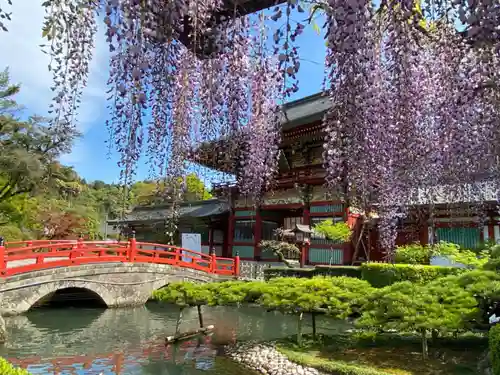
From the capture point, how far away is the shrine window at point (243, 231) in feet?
57.9

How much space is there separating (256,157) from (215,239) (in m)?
15.1

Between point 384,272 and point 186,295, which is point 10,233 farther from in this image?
point 384,272

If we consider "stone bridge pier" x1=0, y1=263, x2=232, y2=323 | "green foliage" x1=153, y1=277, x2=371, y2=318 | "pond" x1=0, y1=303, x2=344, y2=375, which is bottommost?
"pond" x1=0, y1=303, x2=344, y2=375

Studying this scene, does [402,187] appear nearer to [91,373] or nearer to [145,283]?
[91,373]

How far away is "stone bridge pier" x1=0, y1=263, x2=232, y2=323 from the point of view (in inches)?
449

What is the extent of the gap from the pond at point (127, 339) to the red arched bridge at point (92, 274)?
518 mm

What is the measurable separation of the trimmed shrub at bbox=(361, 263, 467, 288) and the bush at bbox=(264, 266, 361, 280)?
688 mm

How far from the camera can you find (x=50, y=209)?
2150 centimetres

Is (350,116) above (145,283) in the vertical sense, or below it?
above

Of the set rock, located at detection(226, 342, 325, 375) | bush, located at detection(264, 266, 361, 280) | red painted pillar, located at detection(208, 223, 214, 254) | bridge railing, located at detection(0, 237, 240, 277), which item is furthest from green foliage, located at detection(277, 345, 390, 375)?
red painted pillar, located at detection(208, 223, 214, 254)

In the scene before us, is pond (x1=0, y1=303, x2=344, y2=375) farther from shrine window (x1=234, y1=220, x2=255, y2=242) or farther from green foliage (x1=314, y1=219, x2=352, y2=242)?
shrine window (x1=234, y1=220, x2=255, y2=242)

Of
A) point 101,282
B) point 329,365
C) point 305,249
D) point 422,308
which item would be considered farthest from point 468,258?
point 101,282

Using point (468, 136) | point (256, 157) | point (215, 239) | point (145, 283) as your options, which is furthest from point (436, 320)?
point (215, 239)

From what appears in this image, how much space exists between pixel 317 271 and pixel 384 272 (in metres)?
2.44
